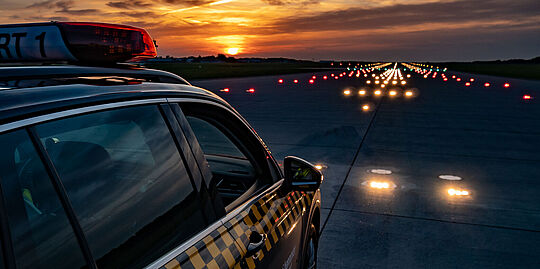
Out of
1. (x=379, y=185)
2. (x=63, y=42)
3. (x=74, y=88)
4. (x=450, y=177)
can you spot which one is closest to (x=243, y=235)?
(x=74, y=88)

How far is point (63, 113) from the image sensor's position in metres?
1.36

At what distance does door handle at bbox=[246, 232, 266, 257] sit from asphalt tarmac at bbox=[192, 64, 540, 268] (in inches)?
86.0

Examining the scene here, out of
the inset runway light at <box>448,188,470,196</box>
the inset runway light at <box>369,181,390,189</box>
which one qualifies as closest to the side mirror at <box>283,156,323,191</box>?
the inset runway light at <box>369,181,390,189</box>

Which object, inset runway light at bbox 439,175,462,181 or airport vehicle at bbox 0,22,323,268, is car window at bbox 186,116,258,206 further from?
inset runway light at bbox 439,175,462,181

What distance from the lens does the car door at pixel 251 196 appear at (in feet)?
6.78

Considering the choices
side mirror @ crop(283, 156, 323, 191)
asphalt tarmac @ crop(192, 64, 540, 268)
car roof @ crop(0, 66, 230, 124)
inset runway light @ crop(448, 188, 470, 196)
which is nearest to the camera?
car roof @ crop(0, 66, 230, 124)

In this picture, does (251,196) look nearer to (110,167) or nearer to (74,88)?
(110,167)

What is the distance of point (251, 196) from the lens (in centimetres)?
249

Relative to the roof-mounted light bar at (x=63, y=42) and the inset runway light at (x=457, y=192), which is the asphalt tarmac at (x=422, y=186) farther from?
the roof-mounted light bar at (x=63, y=42)

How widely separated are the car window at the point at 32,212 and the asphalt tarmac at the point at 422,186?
10.7 feet

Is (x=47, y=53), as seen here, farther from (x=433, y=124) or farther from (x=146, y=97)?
(x=433, y=124)

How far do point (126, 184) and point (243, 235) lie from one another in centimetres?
65

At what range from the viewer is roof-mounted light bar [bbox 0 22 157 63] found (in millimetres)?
2014

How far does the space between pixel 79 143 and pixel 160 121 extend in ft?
1.04
